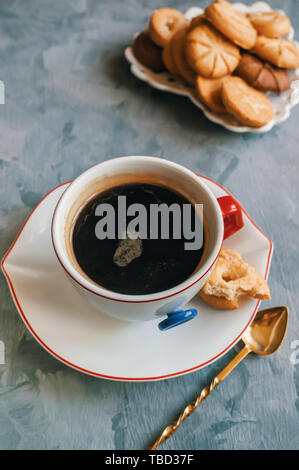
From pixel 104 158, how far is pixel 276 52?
593 mm

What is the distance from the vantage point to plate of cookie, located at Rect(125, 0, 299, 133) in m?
1.24

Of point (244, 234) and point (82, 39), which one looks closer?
point (244, 234)

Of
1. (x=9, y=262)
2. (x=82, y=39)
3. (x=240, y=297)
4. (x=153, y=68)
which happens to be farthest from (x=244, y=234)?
(x=82, y=39)

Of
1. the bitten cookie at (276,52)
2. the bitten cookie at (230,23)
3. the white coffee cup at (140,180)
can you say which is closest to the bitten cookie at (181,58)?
the bitten cookie at (230,23)

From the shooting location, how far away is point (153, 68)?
134 centimetres

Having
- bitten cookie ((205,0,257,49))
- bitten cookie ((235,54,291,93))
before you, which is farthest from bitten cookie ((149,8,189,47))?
bitten cookie ((235,54,291,93))

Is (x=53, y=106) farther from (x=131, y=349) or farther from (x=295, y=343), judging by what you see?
(x=295, y=343)

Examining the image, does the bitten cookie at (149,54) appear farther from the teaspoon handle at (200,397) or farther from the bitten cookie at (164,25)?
the teaspoon handle at (200,397)

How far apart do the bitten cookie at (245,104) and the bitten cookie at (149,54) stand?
22 cm

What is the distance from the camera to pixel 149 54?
1332mm

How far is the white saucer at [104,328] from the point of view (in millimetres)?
830

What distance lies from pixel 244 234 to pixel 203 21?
0.69m

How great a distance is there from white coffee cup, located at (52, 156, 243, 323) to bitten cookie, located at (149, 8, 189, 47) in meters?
0.61

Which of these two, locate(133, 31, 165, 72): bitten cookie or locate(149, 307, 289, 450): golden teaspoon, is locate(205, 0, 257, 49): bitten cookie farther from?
locate(149, 307, 289, 450): golden teaspoon
